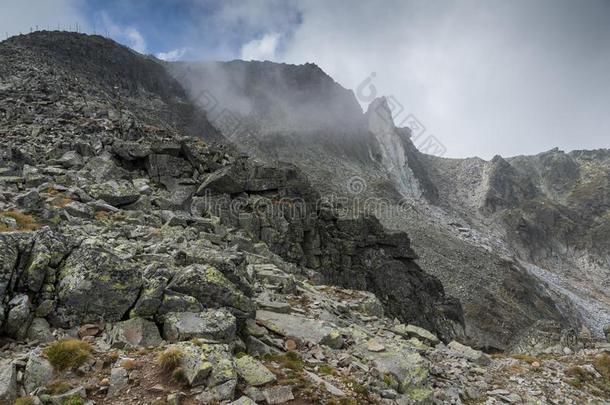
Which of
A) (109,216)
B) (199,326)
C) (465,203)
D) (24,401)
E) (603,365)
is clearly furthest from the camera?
(465,203)

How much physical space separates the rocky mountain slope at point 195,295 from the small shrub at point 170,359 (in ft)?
0.10

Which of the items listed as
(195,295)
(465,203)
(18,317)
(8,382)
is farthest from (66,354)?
(465,203)

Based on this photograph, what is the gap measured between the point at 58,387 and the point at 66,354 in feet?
2.92

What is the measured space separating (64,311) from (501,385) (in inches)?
574

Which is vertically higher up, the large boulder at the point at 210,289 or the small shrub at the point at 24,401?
the large boulder at the point at 210,289

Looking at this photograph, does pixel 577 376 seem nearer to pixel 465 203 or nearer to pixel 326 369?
pixel 326 369

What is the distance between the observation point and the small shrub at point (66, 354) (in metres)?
7.82

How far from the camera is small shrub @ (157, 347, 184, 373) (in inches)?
317

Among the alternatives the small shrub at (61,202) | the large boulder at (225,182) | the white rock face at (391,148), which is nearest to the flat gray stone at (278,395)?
the small shrub at (61,202)

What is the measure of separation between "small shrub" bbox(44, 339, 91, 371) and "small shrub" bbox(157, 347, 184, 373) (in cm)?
152

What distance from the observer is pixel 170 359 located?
26.6ft

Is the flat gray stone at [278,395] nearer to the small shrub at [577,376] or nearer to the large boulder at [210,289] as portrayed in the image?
the large boulder at [210,289]

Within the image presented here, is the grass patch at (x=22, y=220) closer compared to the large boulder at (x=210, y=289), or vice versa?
the large boulder at (x=210, y=289)

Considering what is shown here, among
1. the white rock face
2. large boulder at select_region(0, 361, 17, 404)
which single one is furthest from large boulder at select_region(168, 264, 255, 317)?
the white rock face
